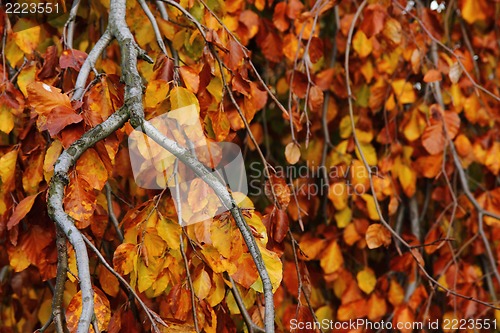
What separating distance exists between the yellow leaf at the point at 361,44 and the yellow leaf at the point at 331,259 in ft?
1.32

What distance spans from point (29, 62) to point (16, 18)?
0.21 metres

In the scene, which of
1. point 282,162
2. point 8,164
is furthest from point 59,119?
point 282,162

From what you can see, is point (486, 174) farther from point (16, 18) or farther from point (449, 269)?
point (16, 18)

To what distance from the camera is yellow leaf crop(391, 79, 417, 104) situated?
4.73 ft

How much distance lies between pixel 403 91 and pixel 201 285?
2.54 ft

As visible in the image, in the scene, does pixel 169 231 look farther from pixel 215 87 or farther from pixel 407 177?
pixel 407 177

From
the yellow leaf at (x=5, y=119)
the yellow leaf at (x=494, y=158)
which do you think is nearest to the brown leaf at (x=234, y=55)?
the yellow leaf at (x=5, y=119)

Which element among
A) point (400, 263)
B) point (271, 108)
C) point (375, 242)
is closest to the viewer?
point (375, 242)

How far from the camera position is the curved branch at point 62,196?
0.67 m

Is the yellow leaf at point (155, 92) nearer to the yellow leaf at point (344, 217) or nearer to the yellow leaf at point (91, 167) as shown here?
the yellow leaf at point (91, 167)

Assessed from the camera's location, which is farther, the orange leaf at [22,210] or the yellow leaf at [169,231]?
the orange leaf at [22,210]

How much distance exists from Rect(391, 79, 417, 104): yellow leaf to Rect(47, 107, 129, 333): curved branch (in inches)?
32.7

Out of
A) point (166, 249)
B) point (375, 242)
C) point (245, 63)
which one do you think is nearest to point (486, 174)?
point (375, 242)

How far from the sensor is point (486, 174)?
5.16 ft
